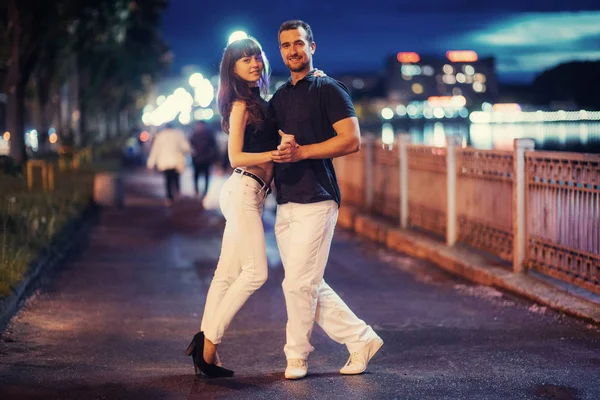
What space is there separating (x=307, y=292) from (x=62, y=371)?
1.68 m

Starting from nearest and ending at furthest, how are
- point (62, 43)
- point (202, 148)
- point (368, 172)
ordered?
point (368, 172), point (202, 148), point (62, 43)

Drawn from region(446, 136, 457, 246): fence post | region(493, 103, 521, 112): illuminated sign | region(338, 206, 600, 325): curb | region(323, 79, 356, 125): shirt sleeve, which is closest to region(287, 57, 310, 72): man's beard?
region(323, 79, 356, 125): shirt sleeve

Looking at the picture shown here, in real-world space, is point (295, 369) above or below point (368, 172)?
below

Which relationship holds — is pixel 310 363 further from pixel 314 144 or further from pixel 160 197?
pixel 160 197

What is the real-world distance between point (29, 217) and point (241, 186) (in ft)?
24.2

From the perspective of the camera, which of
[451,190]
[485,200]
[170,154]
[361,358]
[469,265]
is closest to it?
[361,358]

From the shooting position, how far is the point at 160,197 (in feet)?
74.8

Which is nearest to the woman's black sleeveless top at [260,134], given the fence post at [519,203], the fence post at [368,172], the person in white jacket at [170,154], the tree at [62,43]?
the fence post at [519,203]

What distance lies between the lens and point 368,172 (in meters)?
16.9

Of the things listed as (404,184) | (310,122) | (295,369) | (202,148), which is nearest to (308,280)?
(295,369)

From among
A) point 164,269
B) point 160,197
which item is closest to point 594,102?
point 164,269

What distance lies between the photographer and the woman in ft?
18.4

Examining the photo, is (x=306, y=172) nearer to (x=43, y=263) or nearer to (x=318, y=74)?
(x=318, y=74)

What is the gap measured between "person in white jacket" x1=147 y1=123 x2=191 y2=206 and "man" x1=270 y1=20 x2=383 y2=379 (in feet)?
45.8
